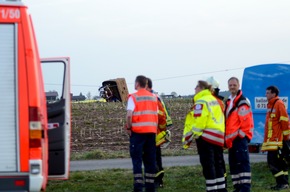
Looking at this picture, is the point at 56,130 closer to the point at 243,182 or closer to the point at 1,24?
the point at 1,24

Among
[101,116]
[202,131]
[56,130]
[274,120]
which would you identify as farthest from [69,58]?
[101,116]

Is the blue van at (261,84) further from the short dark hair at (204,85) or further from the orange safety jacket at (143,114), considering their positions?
the short dark hair at (204,85)

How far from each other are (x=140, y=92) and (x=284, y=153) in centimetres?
361

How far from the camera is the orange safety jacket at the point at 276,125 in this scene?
1310cm

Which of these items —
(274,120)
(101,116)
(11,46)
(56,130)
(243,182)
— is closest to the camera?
(11,46)

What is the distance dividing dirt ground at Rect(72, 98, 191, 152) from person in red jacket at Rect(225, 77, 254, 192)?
33.9ft

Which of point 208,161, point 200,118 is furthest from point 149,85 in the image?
point 208,161

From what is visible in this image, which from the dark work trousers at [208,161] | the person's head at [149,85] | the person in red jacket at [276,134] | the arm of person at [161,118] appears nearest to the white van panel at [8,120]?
the dark work trousers at [208,161]

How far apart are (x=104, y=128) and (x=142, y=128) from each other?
16833 mm

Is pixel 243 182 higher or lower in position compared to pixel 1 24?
lower

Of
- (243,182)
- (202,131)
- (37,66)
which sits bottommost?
(243,182)

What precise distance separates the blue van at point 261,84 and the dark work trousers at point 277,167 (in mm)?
2888

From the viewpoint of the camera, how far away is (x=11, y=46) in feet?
26.7

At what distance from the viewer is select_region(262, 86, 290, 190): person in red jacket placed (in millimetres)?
12992
